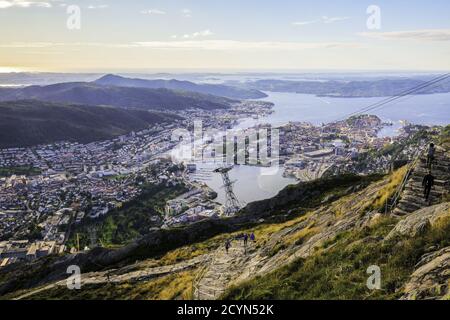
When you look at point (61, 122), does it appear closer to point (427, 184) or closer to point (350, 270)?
point (427, 184)

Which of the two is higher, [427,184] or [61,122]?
[427,184]

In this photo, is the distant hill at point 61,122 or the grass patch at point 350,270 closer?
the grass patch at point 350,270

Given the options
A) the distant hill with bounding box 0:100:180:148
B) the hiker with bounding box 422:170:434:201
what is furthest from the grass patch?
the distant hill with bounding box 0:100:180:148

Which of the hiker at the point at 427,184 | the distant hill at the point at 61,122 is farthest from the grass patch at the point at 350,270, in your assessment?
the distant hill at the point at 61,122

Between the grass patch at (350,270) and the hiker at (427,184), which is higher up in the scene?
the hiker at (427,184)

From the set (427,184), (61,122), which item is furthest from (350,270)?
(61,122)

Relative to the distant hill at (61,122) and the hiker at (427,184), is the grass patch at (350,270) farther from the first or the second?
the distant hill at (61,122)

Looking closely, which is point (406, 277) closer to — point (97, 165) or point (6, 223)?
point (6, 223)

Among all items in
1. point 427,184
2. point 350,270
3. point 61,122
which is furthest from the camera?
point 61,122
